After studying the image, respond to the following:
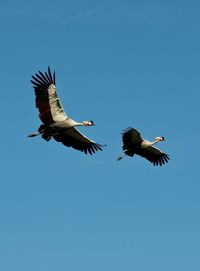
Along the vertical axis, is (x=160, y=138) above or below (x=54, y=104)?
above

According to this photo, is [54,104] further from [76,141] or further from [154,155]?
[154,155]

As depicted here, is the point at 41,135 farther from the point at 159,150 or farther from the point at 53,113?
the point at 159,150

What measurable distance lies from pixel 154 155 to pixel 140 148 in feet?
8.34

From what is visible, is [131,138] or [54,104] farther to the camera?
[131,138]

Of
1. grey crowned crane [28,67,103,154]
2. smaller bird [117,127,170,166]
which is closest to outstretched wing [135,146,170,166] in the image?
smaller bird [117,127,170,166]

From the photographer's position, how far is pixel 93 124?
5075 centimetres

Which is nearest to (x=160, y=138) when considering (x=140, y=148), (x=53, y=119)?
(x=140, y=148)

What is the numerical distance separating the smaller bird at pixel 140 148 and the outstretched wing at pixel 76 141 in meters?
1.93

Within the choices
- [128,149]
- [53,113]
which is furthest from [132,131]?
[53,113]

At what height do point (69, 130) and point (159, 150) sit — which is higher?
point (159, 150)

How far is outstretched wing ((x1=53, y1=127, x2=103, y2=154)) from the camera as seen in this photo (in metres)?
50.2

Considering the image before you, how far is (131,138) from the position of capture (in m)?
53.1

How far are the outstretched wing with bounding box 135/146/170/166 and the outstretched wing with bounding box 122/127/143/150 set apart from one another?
6.26 feet

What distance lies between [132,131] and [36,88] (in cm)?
714
